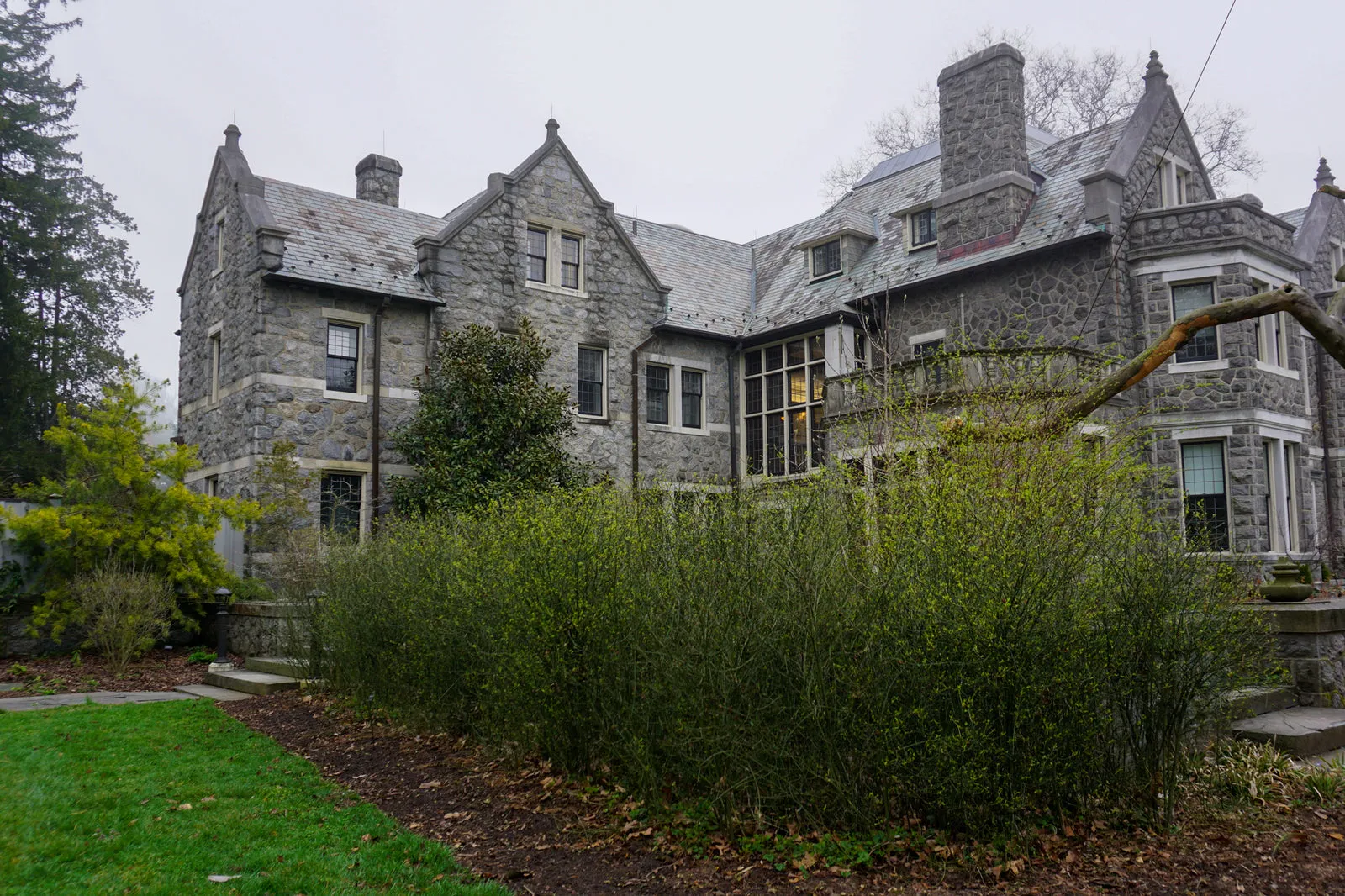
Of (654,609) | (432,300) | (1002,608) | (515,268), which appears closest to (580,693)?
(654,609)

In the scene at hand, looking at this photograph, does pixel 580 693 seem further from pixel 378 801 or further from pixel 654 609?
pixel 378 801

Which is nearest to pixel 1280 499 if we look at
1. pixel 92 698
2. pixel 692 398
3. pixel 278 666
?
pixel 692 398

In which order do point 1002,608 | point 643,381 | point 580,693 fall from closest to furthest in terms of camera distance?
1. point 1002,608
2. point 580,693
3. point 643,381

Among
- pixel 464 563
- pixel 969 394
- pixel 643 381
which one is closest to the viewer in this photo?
pixel 464 563

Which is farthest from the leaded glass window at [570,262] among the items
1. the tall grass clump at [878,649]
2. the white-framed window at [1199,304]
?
the tall grass clump at [878,649]

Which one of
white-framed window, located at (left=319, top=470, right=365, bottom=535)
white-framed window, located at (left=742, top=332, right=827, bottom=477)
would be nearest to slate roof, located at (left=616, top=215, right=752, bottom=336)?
white-framed window, located at (left=742, top=332, right=827, bottom=477)

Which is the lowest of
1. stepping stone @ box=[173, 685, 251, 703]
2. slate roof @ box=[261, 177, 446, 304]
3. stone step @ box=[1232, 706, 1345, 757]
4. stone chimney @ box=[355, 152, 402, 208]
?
stepping stone @ box=[173, 685, 251, 703]

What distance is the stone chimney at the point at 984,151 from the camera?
18.0 m

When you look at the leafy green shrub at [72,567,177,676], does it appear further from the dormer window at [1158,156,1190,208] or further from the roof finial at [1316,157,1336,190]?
the roof finial at [1316,157,1336,190]

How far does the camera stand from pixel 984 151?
18344mm

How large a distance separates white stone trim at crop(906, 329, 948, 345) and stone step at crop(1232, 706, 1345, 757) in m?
11.5

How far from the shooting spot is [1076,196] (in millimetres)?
17438

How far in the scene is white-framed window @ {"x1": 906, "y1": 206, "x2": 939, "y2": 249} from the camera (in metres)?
19.9

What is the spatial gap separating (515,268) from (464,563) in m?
12.1
